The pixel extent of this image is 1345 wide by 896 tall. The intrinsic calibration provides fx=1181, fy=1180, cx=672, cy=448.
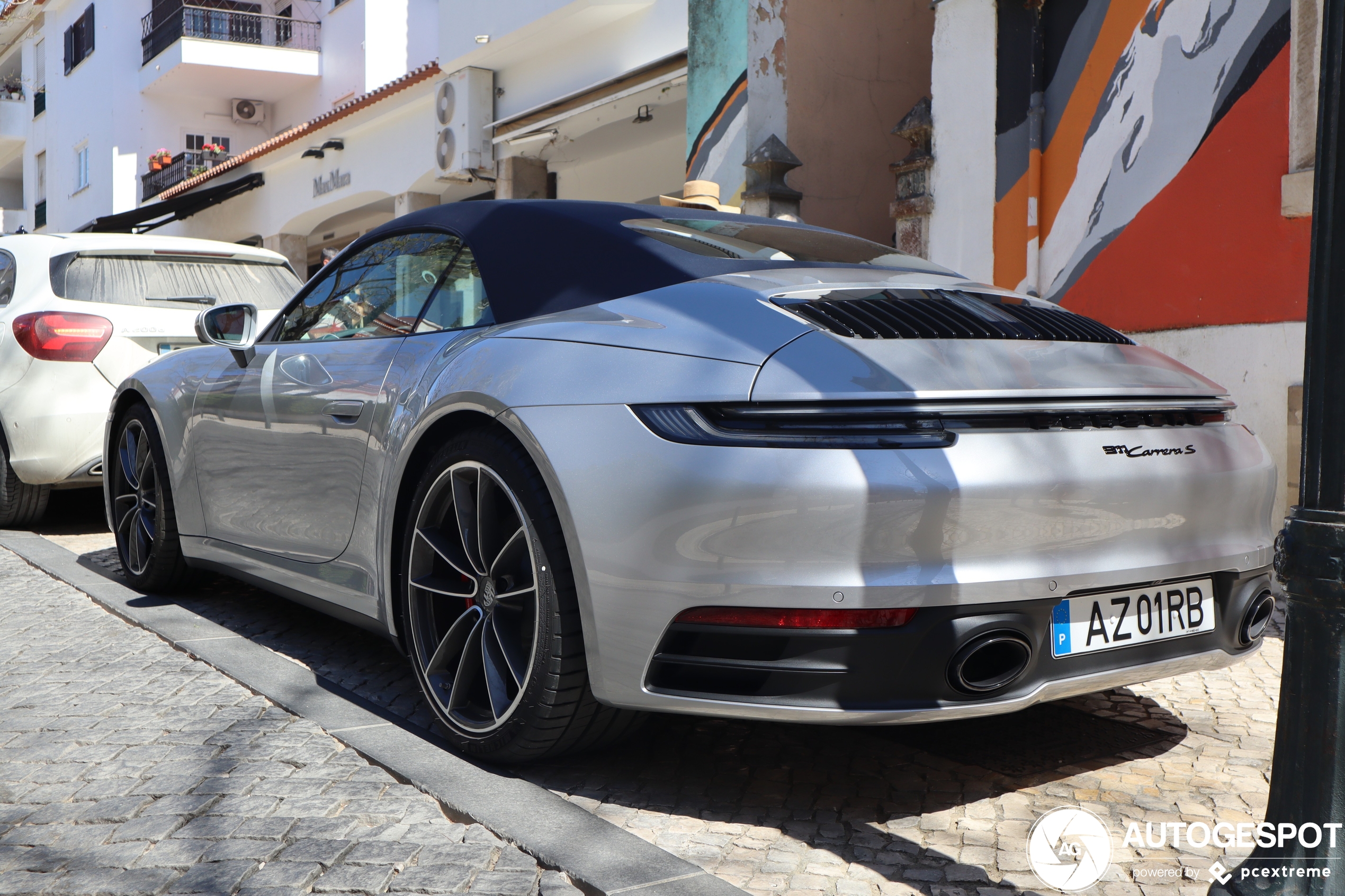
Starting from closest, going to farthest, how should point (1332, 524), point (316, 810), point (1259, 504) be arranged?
1. point (1332, 524)
2. point (316, 810)
3. point (1259, 504)

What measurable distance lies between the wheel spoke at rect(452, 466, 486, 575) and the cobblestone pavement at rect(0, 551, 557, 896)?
0.54 meters

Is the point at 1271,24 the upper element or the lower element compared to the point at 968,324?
upper

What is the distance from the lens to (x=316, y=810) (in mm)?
2516

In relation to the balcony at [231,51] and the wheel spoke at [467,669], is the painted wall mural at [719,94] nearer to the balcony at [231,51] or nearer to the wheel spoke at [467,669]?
the wheel spoke at [467,669]

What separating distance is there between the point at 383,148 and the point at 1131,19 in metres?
12.9

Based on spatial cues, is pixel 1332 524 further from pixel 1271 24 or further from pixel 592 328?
pixel 1271 24

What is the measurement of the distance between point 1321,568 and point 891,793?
1.21m

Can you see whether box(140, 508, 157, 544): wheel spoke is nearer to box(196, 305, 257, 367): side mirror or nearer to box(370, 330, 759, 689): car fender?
box(196, 305, 257, 367): side mirror

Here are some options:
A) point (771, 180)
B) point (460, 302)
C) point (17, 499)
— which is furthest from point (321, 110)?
point (460, 302)

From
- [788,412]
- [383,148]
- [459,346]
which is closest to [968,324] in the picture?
[788,412]

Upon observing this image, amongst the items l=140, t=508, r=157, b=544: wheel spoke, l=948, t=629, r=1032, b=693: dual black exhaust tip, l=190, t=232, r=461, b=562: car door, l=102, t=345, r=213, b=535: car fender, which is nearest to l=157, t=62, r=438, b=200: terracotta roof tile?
l=102, t=345, r=213, b=535: car fender

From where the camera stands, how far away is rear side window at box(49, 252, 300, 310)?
6316 millimetres

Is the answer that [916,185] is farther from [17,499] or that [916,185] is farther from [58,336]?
[17,499]

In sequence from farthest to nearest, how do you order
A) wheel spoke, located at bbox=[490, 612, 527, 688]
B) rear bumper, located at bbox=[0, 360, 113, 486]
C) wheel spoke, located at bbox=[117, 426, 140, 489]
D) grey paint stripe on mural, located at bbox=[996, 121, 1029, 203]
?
grey paint stripe on mural, located at bbox=[996, 121, 1029, 203], rear bumper, located at bbox=[0, 360, 113, 486], wheel spoke, located at bbox=[117, 426, 140, 489], wheel spoke, located at bbox=[490, 612, 527, 688]
